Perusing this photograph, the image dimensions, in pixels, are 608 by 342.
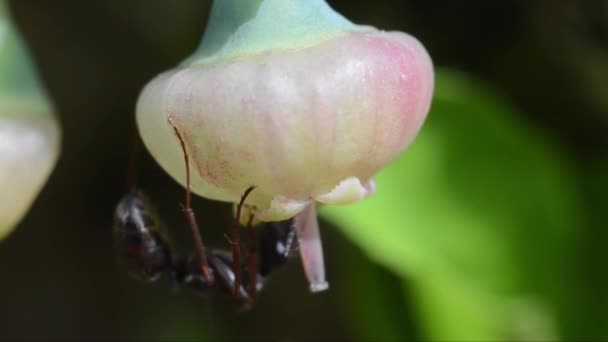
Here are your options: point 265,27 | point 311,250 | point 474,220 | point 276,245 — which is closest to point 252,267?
point 276,245

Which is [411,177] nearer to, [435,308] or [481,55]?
[435,308]

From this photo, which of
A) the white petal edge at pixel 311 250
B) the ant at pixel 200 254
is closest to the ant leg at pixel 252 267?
the ant at pixel 200 254

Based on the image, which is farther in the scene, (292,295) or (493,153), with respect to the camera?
(292,295)

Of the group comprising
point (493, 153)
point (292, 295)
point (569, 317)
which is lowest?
point (292, 295)

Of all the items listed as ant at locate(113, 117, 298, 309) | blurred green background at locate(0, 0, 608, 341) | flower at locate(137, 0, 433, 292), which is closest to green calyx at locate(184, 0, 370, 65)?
flower at locate(137, 0, 433, 292)

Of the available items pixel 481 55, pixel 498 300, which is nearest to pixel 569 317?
pixel 498 300

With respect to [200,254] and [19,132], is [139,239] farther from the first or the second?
[19,132]
